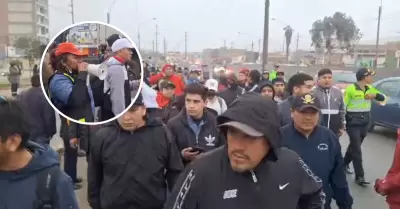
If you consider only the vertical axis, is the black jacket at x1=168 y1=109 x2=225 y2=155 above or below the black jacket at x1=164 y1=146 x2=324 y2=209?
below

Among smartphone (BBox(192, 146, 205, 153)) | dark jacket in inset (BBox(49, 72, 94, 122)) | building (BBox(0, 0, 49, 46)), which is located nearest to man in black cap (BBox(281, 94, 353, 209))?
smartphone (BBox(192, 146, 205, 153))

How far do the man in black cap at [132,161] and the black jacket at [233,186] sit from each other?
1.32m

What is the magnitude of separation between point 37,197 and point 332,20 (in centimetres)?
4949

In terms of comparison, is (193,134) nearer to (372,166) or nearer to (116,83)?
(116,83)

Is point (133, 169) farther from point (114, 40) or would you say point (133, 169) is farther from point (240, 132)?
point (240, 132)

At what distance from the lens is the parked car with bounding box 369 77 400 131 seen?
11609 millimetres

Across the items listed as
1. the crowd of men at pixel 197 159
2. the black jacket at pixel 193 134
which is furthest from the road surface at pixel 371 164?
the black jacket at pixel 193 134

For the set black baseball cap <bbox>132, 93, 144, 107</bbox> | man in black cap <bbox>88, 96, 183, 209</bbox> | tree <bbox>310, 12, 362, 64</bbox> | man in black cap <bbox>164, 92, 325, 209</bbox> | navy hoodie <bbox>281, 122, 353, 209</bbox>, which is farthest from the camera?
tree <bbox>310, 12, 362, 64</bbox>

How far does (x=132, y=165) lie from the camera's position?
3.35m

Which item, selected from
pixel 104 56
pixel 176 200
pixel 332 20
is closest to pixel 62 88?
pixel 104 56

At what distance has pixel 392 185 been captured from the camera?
11.4ft

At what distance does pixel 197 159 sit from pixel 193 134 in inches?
86.9

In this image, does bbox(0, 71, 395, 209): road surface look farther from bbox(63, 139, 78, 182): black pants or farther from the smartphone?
the smartphone

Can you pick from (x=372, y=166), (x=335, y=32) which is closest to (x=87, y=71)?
(x=372, y=166)
